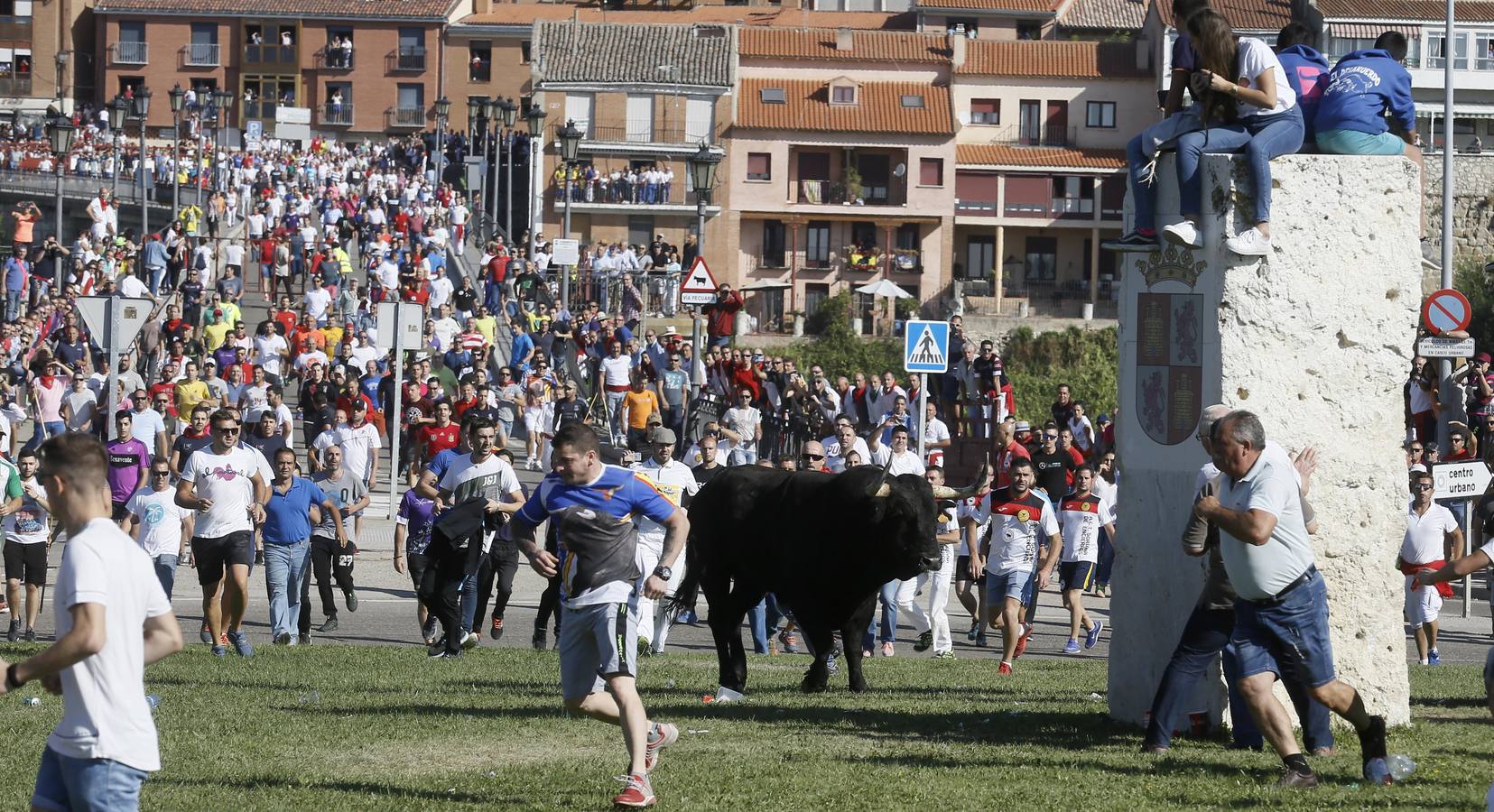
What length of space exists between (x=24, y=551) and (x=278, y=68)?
260 feet

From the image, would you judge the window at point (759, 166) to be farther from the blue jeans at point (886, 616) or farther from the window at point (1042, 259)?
the blue jeans at point (886, 616)

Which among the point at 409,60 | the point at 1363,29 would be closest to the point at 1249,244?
the point at 1363,29

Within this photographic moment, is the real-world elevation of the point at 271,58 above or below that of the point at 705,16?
below

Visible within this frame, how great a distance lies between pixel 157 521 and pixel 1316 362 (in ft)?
30.9

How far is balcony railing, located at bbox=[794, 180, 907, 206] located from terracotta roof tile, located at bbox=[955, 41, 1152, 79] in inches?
213

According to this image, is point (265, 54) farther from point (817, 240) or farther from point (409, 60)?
point (817, 240)

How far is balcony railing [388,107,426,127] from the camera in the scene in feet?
301

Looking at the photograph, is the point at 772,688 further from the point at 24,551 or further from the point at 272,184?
the point at 272,184

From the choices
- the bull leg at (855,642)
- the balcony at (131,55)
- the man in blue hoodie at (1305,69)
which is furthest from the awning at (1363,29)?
the bull leg at (855,642)

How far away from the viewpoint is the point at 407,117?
91.8 m

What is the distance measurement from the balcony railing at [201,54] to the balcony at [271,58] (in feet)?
4.71

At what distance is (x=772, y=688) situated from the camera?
44.0ft

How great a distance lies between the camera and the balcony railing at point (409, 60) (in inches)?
3612

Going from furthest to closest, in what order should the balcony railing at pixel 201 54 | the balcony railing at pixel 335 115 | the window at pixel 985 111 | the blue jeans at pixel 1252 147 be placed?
1. the balcony railing at pixel 201 54
2. the balcony railing at pixel 335 115
3. the window at pixel 985 111
4. the blue jeans at pixel 1252 147
